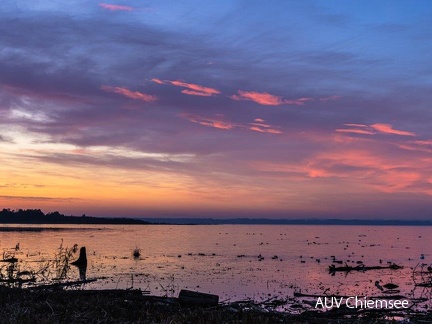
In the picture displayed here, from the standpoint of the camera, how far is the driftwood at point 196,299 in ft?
59.4

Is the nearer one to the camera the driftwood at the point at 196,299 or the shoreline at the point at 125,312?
the shoreline at the point at 125,312

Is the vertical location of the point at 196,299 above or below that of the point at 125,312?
below

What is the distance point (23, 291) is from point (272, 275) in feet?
87.9

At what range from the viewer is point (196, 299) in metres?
18.3

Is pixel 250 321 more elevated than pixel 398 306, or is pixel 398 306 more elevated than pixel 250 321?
pixel 250 321

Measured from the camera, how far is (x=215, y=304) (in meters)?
18.3

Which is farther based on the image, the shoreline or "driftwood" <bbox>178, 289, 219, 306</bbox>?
"driftwood" <bbox>178, 289, 219, 306</bbox>

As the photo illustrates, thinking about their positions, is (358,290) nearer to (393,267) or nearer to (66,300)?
(393,267)

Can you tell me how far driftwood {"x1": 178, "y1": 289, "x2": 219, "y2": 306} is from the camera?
1811cm

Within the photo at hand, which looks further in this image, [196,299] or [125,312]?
[196,299]

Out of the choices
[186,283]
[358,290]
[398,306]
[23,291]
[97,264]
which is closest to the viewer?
[23,291]

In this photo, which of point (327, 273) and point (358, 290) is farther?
point (327, 273)

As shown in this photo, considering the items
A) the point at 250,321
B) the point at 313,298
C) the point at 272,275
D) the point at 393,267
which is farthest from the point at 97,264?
the point at 250,321

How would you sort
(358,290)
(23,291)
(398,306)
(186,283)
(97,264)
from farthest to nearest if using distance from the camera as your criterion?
(97,264) < (186,283) < (358,290) < (398,306) < (23,291)
